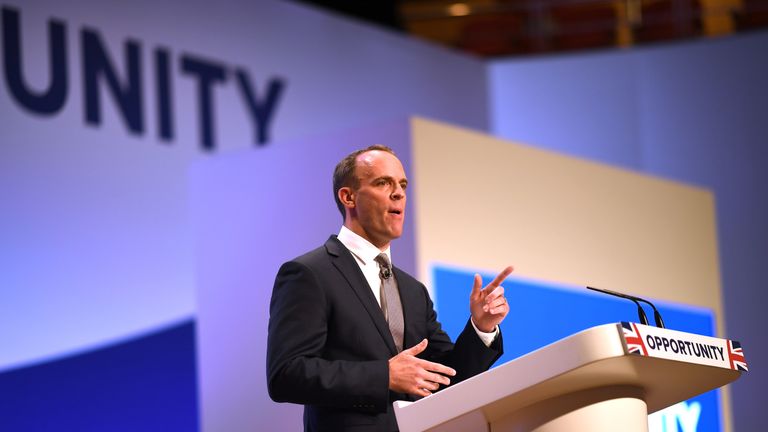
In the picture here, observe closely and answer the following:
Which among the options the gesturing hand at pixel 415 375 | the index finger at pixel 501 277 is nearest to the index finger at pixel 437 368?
the gesturing hand at pixel 415 375

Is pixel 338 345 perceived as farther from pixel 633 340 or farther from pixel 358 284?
pixel 633 340

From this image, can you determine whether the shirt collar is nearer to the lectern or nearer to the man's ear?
the man's ear

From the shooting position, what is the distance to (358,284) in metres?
2.74

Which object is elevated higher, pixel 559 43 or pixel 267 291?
pixel 559 43

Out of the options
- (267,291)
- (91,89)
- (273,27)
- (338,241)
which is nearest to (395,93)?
(273,27)

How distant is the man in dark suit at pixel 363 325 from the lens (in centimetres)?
247

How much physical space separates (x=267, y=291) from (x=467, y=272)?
798 millimetres

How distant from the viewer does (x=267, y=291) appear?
14.8 ft

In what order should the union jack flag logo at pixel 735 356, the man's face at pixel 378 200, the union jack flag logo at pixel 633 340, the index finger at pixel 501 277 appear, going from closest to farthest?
the union jack flag logo at pixel 633 340, the union jack flag logo at pixel 735 356, the index finger at pixel 501 277, the man's face at pixel 378 200

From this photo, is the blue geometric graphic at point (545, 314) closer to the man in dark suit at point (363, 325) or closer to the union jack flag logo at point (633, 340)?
the man in dark suit at point (363, 325)

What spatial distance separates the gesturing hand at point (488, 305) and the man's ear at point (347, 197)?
0.38 meters

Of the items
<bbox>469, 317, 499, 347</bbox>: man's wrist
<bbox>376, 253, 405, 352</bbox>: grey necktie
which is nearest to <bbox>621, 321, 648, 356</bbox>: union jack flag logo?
<bbox>469, 317, 499, 347</bbox>: man's wrist

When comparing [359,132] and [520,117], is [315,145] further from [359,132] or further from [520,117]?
[520,117]

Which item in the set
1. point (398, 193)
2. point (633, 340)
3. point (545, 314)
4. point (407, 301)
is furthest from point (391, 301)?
point (545, 314)
